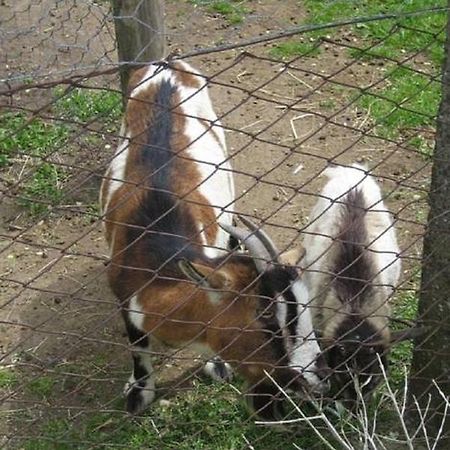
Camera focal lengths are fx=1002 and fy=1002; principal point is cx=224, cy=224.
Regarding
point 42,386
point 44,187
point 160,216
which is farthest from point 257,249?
point 44,187

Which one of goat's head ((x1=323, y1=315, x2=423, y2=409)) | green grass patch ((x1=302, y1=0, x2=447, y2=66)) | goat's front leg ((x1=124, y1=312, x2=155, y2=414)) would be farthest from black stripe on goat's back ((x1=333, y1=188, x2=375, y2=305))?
green grass patch ((x1=302, y1=0, x2=447, y2=66))

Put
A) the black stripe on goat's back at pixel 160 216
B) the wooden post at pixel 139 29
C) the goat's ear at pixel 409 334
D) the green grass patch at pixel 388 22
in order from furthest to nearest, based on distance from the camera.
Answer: the green grass patch at pixel 388 22 < the wooden post at pixel 139 29 < the black stripe on goat's back at pixel 160 216 < the goat's ear at pixel 409 334

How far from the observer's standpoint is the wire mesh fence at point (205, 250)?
150 inches

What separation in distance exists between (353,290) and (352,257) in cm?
17

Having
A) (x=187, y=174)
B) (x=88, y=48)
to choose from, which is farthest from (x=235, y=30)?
(x=187, y=174)

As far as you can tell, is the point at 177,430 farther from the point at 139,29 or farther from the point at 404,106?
the point at 404,106

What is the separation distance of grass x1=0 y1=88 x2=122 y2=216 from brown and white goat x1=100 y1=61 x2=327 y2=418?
1085 mm

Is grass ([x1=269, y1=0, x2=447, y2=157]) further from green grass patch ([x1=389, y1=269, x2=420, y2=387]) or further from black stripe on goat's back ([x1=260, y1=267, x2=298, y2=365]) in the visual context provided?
black stripe on goat's back ([x1=260, y1=267, x2=298, y2=365])

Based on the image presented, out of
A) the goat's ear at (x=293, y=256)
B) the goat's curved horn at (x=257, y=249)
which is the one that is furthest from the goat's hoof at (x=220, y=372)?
the goat's curved horn at (x=257, y=249)

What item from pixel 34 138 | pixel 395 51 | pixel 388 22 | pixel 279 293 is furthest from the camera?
pixel 388 22

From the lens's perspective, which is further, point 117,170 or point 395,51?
point 395,51

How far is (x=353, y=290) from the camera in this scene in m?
4.44

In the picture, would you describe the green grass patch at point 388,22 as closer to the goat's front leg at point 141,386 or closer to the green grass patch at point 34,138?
the green grass patch at point 34,138

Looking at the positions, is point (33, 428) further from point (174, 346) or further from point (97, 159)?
point (97, 159)
